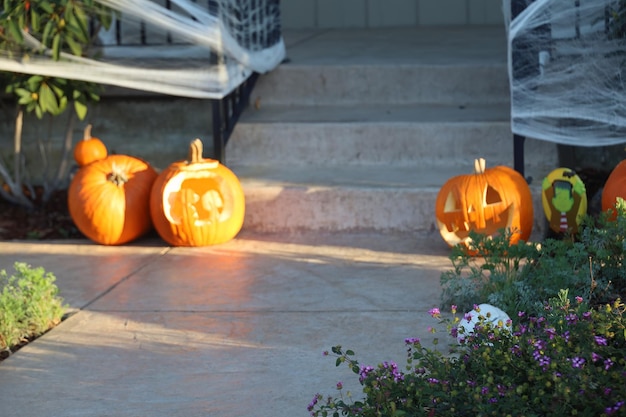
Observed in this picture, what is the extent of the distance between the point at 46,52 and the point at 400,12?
4.61 m

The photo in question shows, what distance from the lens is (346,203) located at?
5867 mm

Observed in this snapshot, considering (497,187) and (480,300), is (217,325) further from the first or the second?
(497,187)

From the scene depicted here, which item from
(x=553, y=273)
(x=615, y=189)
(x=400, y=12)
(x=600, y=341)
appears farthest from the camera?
(x=400, y=12)

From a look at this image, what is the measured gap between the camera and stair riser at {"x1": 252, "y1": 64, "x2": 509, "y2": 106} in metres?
6.93

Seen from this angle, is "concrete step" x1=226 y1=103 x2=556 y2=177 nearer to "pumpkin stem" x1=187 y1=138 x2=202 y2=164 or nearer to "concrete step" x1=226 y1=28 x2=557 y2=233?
"concrete step" x1=226 y1=28 x2=557 y2=233

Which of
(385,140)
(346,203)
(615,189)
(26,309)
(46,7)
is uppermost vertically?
(46,7)

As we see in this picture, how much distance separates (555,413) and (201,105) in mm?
4453

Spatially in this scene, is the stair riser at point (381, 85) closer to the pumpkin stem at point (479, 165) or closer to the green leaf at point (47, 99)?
the green leaf at point (47, 99)

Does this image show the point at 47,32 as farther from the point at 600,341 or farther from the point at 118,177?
the point at 600,341

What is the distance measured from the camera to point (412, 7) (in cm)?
964

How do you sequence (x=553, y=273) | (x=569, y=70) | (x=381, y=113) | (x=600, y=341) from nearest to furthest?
(x=600, y=341)
(x=553, y=273)
(x=569, y=70)
(x=381, y=113)

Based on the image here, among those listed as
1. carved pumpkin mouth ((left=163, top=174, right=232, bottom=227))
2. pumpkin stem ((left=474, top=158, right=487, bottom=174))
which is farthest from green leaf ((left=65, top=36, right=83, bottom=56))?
pumpkin stem ((left=474, top=158, right=487, bottom=174))

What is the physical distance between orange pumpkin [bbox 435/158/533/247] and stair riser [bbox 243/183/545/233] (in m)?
0.42

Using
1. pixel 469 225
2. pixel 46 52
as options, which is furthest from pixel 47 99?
pixel 469 225
